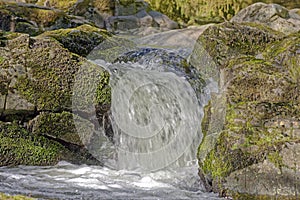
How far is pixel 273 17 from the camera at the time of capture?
44.6 ft

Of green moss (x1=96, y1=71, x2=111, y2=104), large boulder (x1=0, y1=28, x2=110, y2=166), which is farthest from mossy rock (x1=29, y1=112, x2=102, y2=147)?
green moss (x1=96, y1=71, x2=111, y2=104)

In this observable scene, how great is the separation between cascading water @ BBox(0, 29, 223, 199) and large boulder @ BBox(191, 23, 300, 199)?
1.94ft

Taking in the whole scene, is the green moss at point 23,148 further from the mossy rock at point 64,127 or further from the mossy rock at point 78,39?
the mossy rock at point 78,39

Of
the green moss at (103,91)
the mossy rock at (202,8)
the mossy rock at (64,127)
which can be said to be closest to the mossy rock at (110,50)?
the green moss at (103,91)

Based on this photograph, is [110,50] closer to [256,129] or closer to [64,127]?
[64,127]

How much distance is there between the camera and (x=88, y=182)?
180 inches

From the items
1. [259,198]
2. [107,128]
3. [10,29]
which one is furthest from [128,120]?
[10,29]

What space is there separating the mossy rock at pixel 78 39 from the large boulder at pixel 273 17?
6.79m

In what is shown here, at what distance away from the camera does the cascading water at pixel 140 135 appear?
190 inches

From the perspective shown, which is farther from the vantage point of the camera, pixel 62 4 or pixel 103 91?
pixel 62 4

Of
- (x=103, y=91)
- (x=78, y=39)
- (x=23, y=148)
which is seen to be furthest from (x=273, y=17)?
(x=23, y=148)

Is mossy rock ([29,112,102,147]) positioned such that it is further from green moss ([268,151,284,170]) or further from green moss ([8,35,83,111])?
green moss ([268,151,284,170])

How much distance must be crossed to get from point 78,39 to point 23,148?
9.81 feet

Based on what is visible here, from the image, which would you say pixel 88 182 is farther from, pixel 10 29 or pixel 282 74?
pixel 10 29
